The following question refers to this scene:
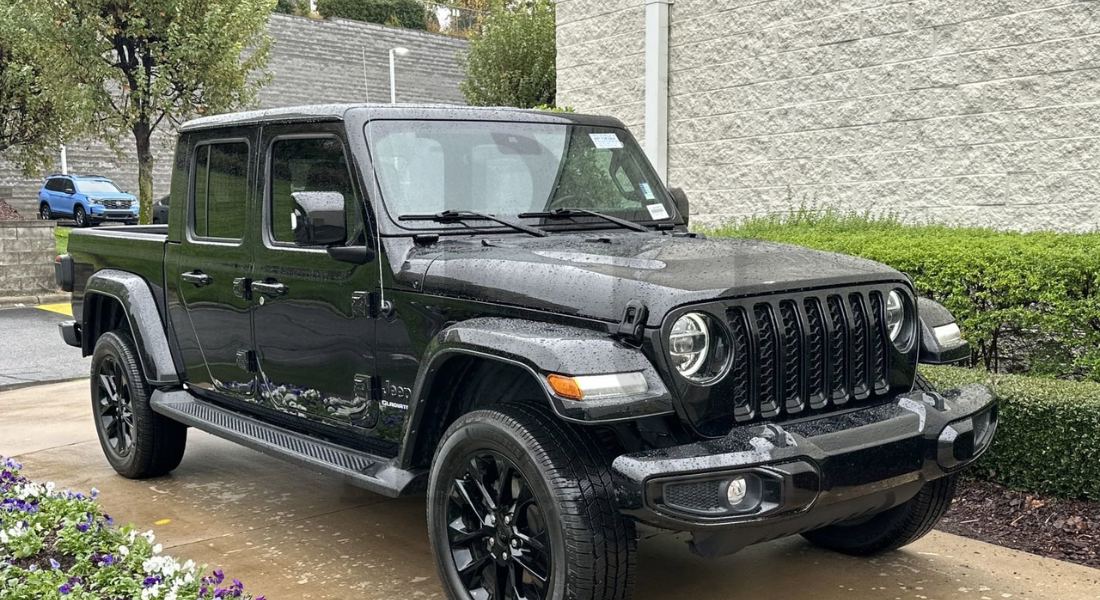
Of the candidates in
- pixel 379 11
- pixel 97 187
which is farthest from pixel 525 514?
pixel 379 11

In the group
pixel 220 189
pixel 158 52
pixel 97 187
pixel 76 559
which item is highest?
pixel 158 52

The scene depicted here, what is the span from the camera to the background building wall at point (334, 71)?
36.6 m

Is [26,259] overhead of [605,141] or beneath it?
beneath

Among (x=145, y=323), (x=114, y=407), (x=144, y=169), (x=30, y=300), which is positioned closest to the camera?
(x=145, y=323)

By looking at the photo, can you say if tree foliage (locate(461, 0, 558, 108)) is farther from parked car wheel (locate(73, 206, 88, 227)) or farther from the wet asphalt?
the wet asphalt

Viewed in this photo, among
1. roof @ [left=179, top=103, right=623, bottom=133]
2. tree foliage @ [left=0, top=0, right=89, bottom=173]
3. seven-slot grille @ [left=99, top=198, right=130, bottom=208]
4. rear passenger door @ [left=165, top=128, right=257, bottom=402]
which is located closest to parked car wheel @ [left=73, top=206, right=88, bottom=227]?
seven-slot grille @ [left=99, top=198, right=130, bottom=208]

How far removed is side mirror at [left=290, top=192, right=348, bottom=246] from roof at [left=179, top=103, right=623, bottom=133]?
0.51 m

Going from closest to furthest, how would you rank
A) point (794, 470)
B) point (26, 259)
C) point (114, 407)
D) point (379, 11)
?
point (794, 470)
point (114, 407)
point (26, 259)
point (379, 11)

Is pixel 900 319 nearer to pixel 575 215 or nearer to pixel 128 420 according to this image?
pixel 575 215

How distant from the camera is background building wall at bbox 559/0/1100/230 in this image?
7.91 metres

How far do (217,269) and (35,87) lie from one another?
20.5m

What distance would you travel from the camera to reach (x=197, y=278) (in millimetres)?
5367

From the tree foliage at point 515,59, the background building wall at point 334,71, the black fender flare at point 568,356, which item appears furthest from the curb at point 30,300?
the background building wall at point 334,71

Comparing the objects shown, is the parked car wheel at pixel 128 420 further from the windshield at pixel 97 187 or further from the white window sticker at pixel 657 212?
the windshield at pixel 97 187
